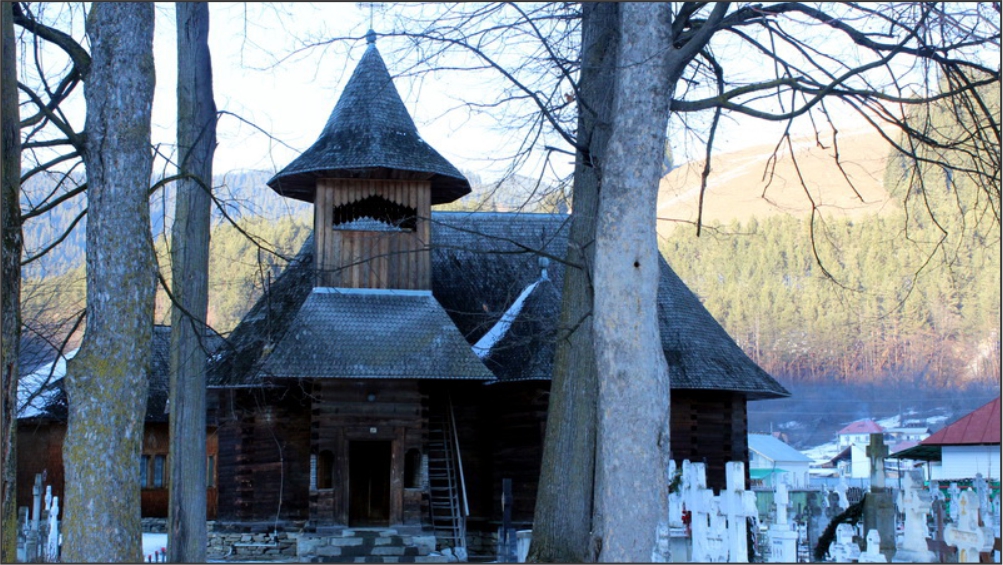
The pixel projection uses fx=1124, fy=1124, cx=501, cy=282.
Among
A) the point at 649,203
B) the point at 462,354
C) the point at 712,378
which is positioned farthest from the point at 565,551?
the point at 712,378

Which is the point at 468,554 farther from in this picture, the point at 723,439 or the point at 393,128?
the point at 393,128

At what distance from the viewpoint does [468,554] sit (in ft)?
75.2

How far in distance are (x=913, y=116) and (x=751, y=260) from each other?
124720 mm

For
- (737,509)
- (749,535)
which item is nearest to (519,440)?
(749,535)

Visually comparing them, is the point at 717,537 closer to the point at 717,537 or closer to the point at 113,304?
the point at 717,537

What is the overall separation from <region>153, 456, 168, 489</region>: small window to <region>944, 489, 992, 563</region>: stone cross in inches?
1000

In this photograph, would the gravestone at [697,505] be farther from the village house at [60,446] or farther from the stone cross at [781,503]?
the village house at [60,446]

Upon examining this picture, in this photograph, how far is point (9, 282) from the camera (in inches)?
418

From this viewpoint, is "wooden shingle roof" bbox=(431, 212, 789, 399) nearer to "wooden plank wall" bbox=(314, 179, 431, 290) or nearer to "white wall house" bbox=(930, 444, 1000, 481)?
"wooden plank wall" bbox=(314, 179, 431, 290)

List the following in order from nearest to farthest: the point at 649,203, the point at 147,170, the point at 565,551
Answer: the point at 649,203
the point at 147,170
the point at 565,551

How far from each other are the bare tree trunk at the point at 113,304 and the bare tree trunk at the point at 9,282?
54 cm

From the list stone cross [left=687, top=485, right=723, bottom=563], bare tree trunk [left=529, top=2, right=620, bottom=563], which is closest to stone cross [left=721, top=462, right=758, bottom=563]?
stone cross [left=687, top=485, right=723, bottom=563]

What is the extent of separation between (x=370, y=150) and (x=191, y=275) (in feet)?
25.6

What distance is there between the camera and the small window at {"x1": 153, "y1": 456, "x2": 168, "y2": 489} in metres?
32.5
